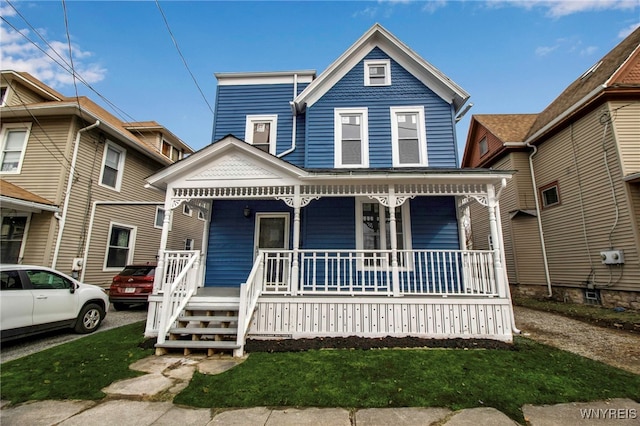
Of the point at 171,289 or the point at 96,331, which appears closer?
the point at 171,289

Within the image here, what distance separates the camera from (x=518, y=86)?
36.7 ft

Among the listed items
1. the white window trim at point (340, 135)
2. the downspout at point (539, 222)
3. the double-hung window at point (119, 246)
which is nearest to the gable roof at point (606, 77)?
the downspout at point (539, 222)

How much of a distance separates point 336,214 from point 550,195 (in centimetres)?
974

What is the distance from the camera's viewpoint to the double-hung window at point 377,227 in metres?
7.80

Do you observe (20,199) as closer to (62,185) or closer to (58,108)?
(62,185)

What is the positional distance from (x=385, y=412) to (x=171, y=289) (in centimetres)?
430

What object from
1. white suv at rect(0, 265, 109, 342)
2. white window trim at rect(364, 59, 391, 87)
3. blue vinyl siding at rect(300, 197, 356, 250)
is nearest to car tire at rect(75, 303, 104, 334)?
white suv at rect(0, 265, 109, 342)

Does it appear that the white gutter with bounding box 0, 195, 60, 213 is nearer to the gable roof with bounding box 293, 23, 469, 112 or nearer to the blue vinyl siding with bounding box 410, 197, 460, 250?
the gable roof with bounding box 293, 23, 469, 112

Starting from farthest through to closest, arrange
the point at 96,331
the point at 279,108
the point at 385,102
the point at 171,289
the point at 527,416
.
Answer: the point at 279,108 < the point at 385,102 < the point at 96,331 < the point at 171,289 < the point at 527,416

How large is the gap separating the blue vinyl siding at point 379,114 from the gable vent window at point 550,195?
6319mm

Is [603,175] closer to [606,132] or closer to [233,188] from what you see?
[606,132]

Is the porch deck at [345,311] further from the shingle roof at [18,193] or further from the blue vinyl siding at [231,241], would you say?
the shingle roof at [18,193]

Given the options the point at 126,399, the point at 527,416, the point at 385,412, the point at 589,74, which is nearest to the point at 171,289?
the point at 126,399

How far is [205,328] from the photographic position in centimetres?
539
